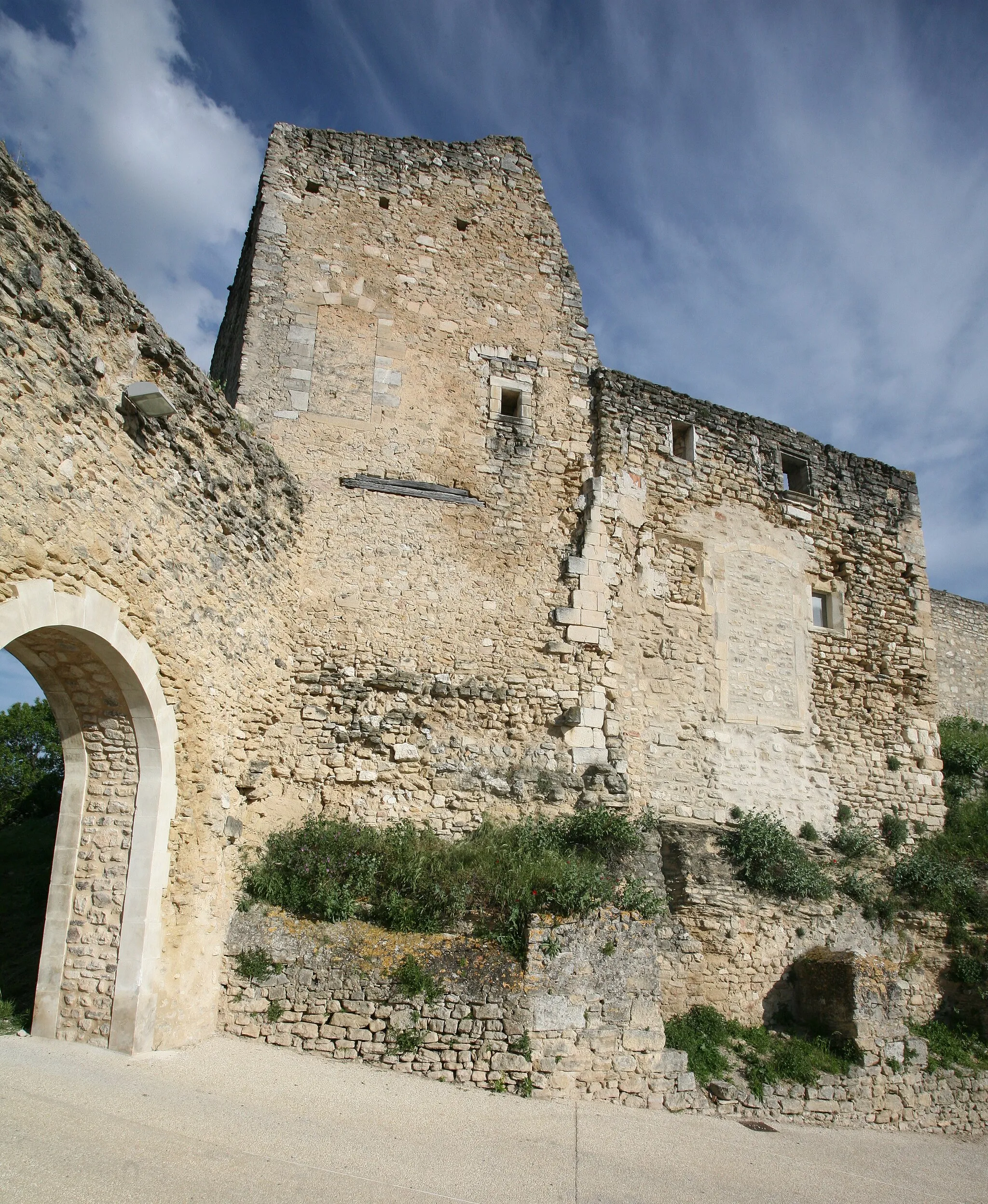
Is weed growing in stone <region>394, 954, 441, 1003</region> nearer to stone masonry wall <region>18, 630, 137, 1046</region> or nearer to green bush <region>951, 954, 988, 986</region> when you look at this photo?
stone masonry wall <region>18, 630, 137, 1046</region>

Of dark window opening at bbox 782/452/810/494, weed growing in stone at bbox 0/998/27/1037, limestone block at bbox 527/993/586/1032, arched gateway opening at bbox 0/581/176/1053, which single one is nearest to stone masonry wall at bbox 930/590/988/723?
dark window opening at bbox 782/452/810/494

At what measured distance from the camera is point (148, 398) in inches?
252

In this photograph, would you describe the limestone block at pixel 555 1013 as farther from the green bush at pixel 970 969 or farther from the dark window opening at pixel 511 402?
the dark window opening at pixel 511 402

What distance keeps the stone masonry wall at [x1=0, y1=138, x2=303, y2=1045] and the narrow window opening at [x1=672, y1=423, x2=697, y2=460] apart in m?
5.89

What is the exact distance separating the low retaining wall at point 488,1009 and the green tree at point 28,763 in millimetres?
7071

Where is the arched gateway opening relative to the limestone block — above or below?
above

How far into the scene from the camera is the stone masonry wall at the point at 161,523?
5.34 m

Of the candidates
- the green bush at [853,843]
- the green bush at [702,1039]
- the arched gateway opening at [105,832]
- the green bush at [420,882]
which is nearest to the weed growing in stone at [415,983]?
the green bush at [420,882]

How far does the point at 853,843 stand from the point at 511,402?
735 cm

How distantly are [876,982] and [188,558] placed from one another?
816 cm

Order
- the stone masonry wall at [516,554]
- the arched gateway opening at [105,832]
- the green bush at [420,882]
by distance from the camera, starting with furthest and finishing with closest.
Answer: the stone masonry wall at [516,554] < the green bush at [420,882] < the arched gateway opening at [105,832]

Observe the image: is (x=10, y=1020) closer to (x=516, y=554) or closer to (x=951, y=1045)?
(x=516, y=554)

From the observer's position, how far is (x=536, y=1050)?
7.11 m

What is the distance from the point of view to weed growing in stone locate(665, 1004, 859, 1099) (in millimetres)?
8227
